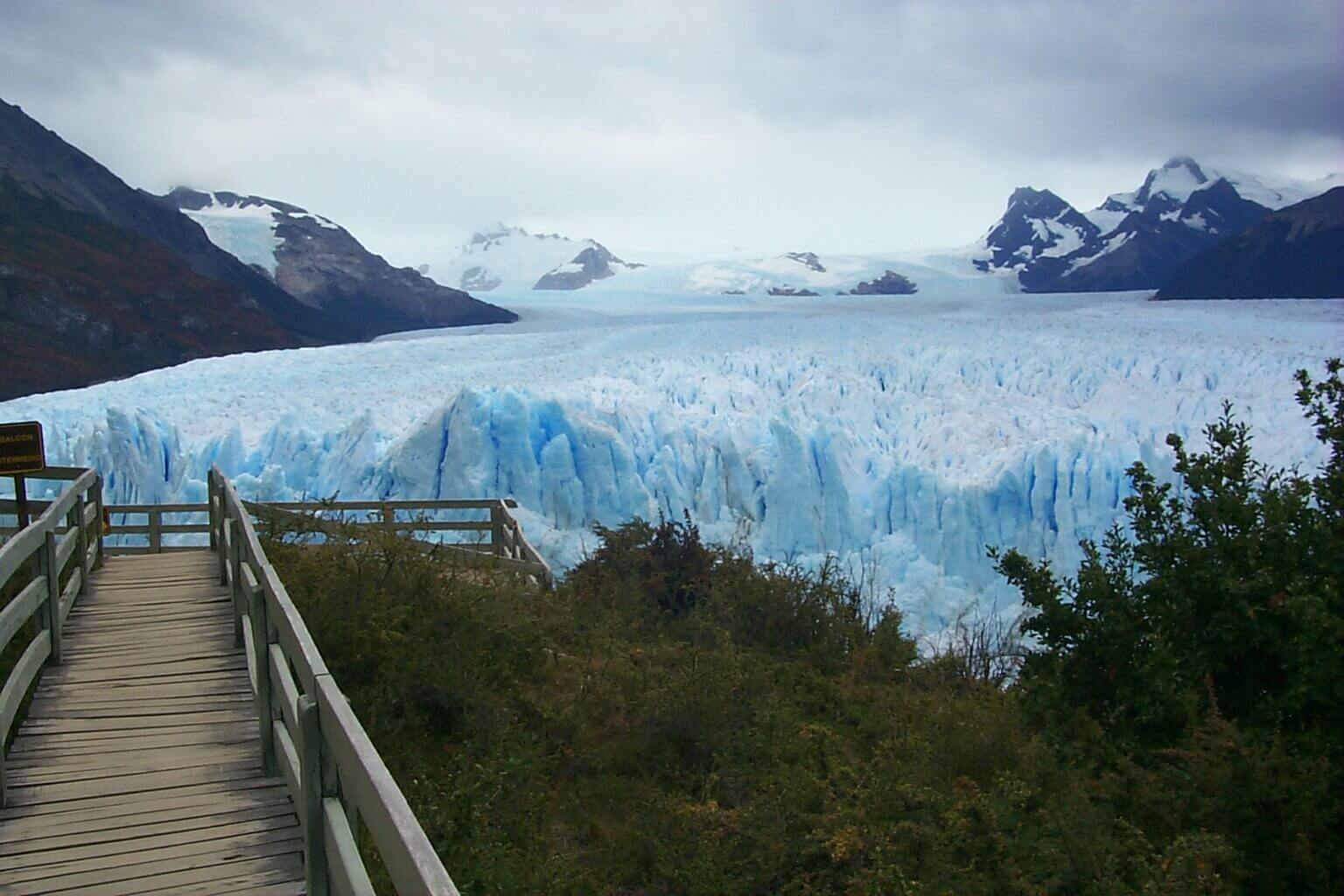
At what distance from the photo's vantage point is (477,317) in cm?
4609

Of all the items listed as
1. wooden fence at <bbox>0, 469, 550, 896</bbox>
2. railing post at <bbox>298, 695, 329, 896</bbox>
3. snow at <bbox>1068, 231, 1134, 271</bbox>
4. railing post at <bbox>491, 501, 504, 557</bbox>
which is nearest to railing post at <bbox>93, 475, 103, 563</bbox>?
wooden fence at <bbox>0, 469, 550, 896</bbox>

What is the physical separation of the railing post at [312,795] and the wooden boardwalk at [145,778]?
36 centimetres

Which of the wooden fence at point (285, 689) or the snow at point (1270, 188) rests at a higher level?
the snow at point (1270, 188)

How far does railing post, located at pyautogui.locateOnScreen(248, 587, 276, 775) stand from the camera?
14.8 ft

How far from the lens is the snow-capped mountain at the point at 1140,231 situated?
5144cm

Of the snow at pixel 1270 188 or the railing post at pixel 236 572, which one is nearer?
the railing post at pixel 236 572

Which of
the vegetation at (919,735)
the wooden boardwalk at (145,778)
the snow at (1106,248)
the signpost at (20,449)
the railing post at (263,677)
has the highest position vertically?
the snow at (1106,248)

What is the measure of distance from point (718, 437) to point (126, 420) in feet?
30.5

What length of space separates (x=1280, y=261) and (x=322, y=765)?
126 feet

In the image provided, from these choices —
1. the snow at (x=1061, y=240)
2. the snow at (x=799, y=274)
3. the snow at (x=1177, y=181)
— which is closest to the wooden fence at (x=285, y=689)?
the snow at (x=799, y=274)

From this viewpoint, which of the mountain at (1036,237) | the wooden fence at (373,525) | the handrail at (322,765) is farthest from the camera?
the mountain at (1036,237)

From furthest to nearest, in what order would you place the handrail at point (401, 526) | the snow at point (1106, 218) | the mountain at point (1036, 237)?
the snow at point (1106, 218) → the mountain at point (1036, 237) → the handrail at point (401, 526)

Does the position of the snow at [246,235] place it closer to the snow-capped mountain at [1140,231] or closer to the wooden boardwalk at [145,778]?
the snow-capped mountain at [1140,231]

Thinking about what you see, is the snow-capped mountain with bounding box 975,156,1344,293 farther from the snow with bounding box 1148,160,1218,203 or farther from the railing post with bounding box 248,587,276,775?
the railing post with bounding box 248,587,276,775
